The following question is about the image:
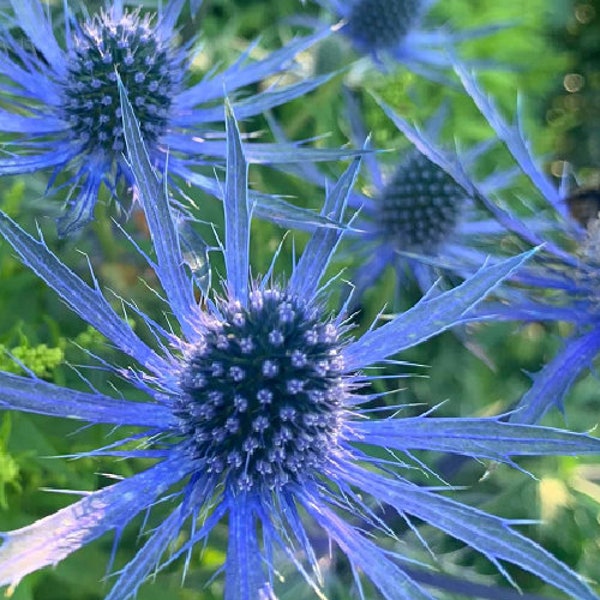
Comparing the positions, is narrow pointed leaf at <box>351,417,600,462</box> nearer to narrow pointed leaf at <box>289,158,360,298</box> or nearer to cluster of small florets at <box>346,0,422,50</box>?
narrow pointed leaf at <box>289,158,360,298</box>

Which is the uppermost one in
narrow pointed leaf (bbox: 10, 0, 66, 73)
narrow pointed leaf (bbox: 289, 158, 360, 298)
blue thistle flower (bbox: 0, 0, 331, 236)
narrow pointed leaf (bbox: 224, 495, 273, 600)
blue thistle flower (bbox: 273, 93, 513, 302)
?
narrow pointed leaf (bbox: 10, 0, 66, 73)

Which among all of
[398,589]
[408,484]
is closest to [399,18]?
[408,484]

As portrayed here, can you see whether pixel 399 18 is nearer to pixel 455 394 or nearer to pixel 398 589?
pixel 455 394

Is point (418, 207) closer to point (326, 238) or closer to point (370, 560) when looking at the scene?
point (326, 238)

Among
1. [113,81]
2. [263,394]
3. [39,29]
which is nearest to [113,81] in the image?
[113,81]

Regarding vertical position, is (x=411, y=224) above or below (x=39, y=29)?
below

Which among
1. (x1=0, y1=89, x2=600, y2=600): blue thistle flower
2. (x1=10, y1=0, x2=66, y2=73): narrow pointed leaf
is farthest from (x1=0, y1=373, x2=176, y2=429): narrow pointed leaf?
(x1=10, y1=0, x2=66, y2=73): narrow pointed leaf

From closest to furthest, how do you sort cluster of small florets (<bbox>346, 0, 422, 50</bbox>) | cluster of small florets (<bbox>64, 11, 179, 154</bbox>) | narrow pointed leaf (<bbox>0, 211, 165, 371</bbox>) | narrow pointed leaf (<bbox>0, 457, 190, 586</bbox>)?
narrow pointed leaf (<bbox>0, 457, 190, 586</bbox>), narrow pointed leaf (<bbox>0, 211, 165, 371</bbox>), cluster of small florets (<bbox>64, 11, 179, 154</bbox>), cluster of small florets (<bbox>346, 0, 422, 50</bbox>)
